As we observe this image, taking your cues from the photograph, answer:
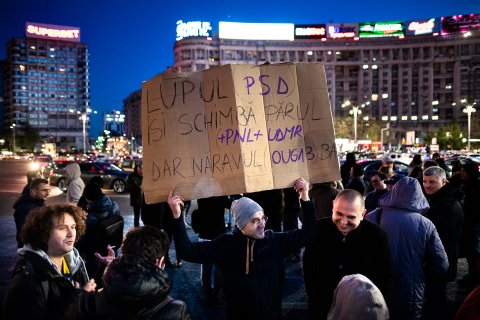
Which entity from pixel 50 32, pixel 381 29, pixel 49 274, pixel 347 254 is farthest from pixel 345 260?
pixel 50 32

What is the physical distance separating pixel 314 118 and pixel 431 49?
12553 centimetres

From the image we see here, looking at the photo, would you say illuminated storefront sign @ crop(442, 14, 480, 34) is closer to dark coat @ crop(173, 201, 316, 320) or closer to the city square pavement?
the city square pavement

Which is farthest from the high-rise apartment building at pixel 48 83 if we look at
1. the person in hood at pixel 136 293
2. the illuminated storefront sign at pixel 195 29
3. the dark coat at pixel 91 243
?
the person in hood at pixel 136 293

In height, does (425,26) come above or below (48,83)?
above

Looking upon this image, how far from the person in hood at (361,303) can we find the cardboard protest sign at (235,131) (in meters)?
1.33

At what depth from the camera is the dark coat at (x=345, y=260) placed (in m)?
3.30

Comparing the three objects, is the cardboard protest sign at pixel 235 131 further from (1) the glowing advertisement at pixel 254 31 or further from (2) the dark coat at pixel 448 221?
(1) the glowing advertisement at pixel 254 31

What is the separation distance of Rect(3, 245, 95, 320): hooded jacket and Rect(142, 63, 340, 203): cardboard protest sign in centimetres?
91

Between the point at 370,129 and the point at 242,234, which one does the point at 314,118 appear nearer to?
the point at 242,234

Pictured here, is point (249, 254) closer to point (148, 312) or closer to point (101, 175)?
point (148, 312)

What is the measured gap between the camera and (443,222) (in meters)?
4.70

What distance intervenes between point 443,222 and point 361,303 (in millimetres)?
3215

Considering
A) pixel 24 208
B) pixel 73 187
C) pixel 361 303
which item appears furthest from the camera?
pixel 73 187

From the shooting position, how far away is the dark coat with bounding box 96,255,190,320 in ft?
6.66
